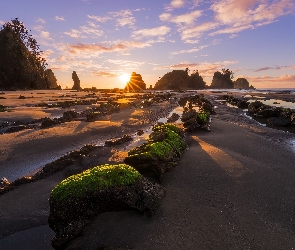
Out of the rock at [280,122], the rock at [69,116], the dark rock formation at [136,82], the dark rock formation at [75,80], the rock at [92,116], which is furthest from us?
the dark rock formation at [136,82]

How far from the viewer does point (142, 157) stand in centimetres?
707

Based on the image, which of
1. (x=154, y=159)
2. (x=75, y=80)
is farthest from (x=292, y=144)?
(x=75, y=80)

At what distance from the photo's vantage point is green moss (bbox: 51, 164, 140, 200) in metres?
4.82

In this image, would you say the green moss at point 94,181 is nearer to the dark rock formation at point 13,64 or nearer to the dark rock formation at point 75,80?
the dark rock formation at point 13,64

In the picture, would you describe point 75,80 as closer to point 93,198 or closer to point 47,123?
point 47,123

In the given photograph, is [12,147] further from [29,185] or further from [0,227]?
[0,227]

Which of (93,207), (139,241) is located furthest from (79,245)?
(139,241)

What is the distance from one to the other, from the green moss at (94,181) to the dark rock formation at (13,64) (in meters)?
74.8

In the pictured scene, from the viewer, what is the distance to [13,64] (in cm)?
7294

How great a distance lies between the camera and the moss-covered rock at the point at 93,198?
4.70 m

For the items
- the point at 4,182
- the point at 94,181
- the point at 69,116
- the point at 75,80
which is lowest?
the point at 4,182

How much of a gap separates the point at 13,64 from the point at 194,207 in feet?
268

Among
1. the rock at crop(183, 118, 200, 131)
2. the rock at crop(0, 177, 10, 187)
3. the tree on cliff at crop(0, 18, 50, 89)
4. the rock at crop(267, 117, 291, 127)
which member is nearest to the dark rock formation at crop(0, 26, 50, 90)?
the tree on cliff at crop(0, 18, 50, 89)

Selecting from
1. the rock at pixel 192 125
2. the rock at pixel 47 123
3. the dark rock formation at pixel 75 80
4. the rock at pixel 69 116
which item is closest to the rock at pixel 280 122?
the rock at pixel 192 125
